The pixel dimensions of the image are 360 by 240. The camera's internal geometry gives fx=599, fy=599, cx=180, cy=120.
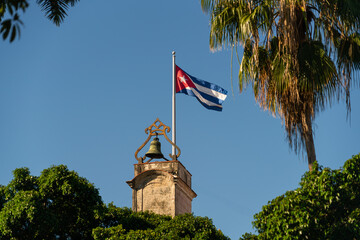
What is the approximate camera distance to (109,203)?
83.9 ft

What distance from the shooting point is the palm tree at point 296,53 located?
1692cm

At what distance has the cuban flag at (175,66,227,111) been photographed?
104 ft

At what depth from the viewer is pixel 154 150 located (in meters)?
29.7

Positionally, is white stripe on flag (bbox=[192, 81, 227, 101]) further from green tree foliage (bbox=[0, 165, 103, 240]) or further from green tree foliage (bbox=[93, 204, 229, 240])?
green tree foliage (bbox=[0, 165, 103, 240])

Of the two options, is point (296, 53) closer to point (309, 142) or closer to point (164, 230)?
point (309, 142)

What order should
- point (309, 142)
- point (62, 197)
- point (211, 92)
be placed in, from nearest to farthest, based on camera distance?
point (309, 142) → point (62, 197) → point (211, 92)

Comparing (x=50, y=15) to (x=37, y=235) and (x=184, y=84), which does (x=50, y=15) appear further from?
(x=184, y=84)

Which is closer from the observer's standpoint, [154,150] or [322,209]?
[322,209]

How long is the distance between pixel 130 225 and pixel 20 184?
4.81 meters

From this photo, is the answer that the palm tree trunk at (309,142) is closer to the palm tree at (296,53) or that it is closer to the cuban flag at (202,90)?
the palm tree at (296,53)

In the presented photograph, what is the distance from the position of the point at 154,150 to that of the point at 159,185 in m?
1.81

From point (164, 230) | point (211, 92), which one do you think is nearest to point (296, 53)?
point (164, 230)

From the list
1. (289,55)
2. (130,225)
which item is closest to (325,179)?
(289,55)

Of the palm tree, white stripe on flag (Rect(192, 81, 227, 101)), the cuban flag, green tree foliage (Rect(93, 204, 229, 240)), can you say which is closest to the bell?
the cuban flag
